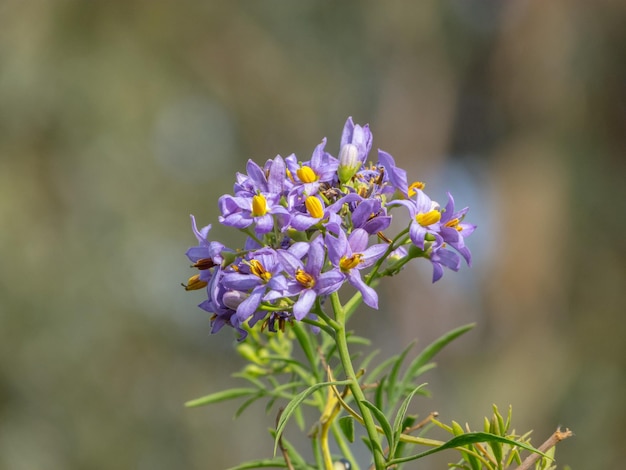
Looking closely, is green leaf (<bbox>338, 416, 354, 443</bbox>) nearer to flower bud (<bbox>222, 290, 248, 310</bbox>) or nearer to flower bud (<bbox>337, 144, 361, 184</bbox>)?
flower bud (<bbox>222, 290, 248, 310</bbox>)

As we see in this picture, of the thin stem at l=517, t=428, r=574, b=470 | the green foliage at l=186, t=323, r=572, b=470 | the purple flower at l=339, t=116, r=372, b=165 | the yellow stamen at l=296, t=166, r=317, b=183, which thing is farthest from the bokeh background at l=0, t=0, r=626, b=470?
the thin stem at l=517, t=428, r=574, b=470

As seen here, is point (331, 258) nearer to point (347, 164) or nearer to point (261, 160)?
point (347, 164)

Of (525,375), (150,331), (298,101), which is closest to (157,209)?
(150,331)

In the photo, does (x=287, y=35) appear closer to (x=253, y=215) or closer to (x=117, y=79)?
(x=117, y=79)

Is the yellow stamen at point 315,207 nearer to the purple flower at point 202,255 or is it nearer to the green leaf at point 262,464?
the purple flower at point 202,255

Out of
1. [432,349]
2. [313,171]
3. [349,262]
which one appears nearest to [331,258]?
[349,262]

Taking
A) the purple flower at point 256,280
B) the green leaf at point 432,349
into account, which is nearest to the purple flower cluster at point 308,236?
the purple flower at point 256,280

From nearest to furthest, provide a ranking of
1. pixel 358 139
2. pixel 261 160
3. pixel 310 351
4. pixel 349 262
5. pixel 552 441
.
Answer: pixel 552 441 → pixel 349 262 → pixel 358 139 → pixel 310 351 → pixel 261 160
